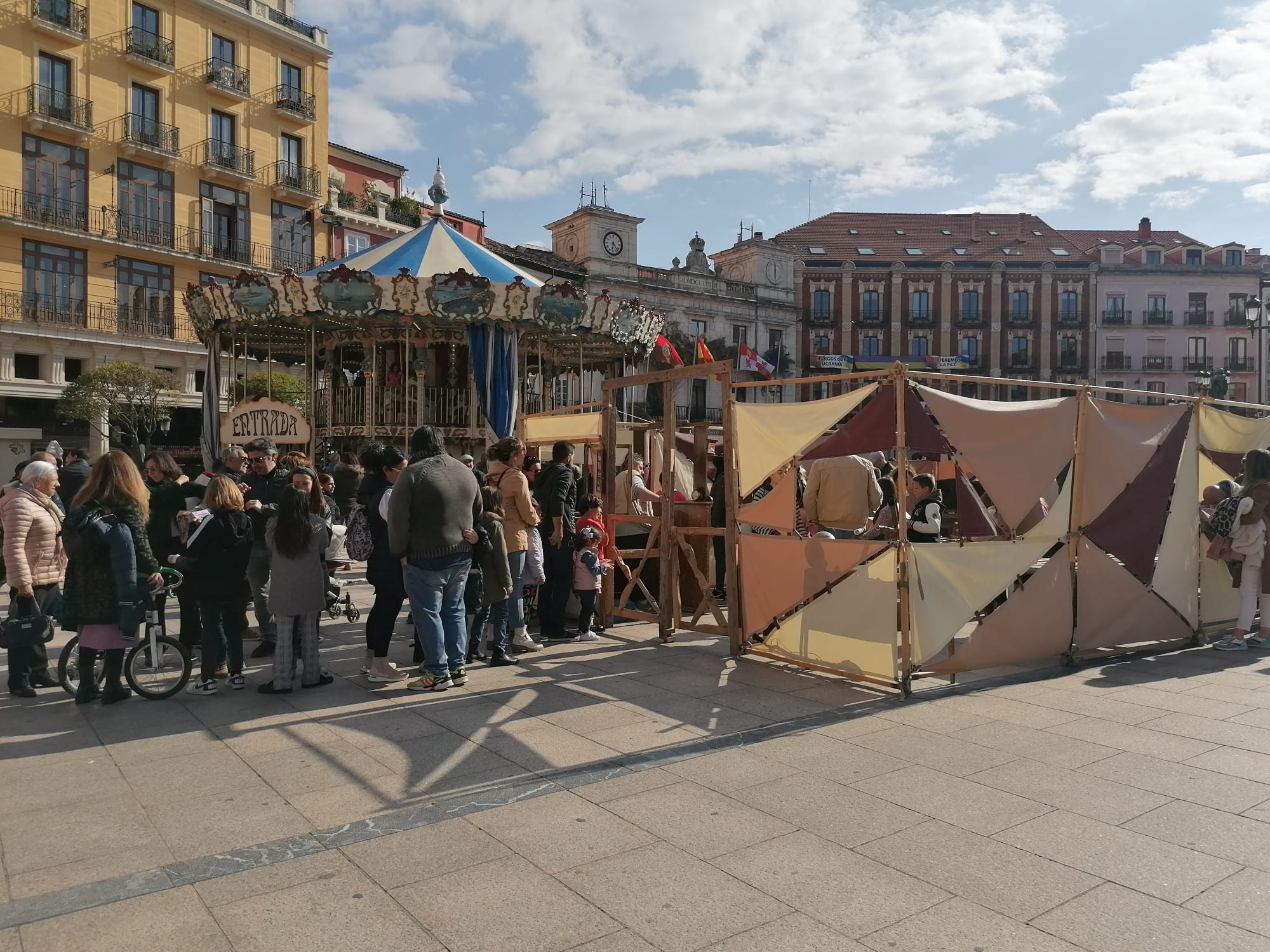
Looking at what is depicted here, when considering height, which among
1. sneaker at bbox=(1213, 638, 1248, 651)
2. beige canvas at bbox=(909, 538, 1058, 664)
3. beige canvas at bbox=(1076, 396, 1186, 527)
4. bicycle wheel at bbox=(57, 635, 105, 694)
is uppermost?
beige canvas at bbox=(1076, 396, 1186, 527)

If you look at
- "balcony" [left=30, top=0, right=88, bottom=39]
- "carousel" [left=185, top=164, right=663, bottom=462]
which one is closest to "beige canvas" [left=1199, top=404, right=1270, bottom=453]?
"carousel" [left=185, top=164, right=663, bottom=462]

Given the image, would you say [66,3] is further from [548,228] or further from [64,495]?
[64,495]

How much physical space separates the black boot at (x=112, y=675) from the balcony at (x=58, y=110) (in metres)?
30.2

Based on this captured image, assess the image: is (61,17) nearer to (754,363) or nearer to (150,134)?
(150,134)

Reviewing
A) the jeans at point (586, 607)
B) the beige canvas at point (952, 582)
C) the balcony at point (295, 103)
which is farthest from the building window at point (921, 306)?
the beige canvas at point (952, 582)

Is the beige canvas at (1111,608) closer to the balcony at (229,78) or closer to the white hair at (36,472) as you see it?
the white hair at (36,472)

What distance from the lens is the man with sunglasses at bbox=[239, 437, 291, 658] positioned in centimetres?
765

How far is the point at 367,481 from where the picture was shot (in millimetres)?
7234

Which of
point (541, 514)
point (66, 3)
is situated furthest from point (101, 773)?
point (66, 3)

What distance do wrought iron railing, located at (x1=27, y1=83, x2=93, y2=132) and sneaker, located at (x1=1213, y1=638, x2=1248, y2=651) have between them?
34127 millimetres

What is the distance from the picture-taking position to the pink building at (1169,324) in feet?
190

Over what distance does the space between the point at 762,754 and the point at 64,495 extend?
10183 millimetres

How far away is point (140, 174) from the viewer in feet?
106

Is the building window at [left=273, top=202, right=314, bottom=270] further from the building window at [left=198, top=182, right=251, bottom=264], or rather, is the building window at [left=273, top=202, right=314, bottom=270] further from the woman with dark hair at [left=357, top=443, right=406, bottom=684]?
the woman with dark hair at [left=357, top=443, right=406, bottom=684]
